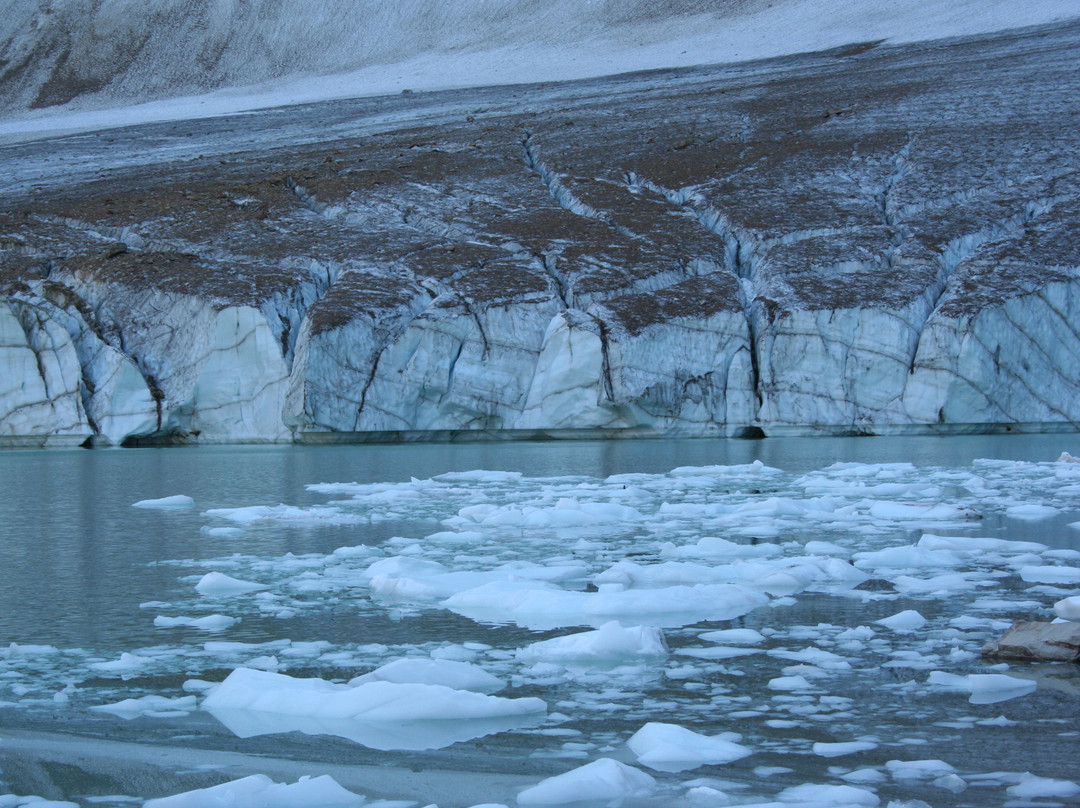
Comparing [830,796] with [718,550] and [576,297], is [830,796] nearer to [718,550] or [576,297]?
[718,550]

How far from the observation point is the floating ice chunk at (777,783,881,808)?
7.97ft

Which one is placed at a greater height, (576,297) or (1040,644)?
(576,297)

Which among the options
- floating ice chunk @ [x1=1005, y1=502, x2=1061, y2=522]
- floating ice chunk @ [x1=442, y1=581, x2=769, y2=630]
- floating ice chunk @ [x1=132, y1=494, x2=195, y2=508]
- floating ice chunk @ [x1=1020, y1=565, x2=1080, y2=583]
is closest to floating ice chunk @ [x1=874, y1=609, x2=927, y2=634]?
floating ice chunk @ [x1=442, y1=581, x2=769, y2=630]

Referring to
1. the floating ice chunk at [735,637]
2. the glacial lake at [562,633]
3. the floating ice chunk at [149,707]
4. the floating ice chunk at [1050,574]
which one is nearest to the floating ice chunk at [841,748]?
the glacial lake at [562,633]

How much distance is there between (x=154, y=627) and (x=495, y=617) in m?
1.33

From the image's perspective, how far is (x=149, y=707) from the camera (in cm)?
323

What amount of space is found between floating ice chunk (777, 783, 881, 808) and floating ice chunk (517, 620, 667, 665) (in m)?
1.29

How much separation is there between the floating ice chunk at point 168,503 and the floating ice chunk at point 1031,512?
19.9 feet

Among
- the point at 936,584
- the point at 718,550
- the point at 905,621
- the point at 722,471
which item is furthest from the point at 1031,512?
the point at 722,471

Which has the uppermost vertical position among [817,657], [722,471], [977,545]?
[817,657]

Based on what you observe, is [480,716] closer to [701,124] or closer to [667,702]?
[667,702]

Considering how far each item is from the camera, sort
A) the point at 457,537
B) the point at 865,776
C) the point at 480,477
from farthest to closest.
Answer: the point at 480,477, the point at 457,537, the point at 865,776

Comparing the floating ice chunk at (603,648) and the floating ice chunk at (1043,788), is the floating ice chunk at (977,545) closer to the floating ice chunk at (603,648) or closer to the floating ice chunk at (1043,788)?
the floating ice chunk at (603,648)

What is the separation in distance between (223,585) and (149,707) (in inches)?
74.4
